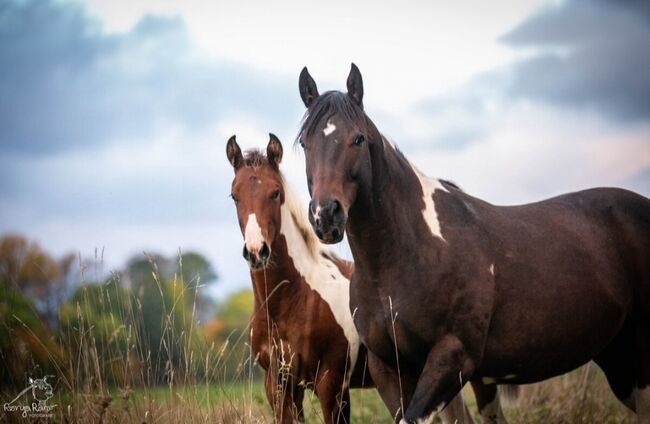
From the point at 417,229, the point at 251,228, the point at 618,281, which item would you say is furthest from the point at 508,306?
the point at 251,228

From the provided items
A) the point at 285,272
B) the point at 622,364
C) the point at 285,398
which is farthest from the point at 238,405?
the point at 622,364

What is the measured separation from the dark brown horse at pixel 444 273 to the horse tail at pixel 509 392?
2107 mm

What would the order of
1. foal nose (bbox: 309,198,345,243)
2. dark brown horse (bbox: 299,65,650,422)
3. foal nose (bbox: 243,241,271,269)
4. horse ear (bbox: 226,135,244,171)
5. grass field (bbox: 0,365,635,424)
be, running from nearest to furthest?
foal nose (bbox: 309,198,345,243)
dark brown horse (bbox: 299,65,650,422)
grass field (bbox: 0,365,635,424)
foal nose (bbox: 243,241,271,269)
horse ear (bbox: 226,135,244,171)

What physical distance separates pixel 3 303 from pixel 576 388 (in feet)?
23.2

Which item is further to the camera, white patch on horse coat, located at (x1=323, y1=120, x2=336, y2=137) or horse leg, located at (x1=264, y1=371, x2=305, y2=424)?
horse leg, located at (x1=264, y1=371, x2=305, y2=424)

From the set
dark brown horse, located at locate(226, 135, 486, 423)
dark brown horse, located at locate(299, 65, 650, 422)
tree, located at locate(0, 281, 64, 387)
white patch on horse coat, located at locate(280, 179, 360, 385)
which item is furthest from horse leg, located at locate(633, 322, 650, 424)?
tree, located at locate(0, 281, 64, 387)

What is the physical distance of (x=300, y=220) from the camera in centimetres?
696

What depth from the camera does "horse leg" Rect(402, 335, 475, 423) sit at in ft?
14.3

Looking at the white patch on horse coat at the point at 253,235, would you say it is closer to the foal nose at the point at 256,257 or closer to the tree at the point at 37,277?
the foal nose at the point at 256,257

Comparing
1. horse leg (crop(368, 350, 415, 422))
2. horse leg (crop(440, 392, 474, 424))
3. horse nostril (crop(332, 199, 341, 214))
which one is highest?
horse nostril (crop(332, 199, 341, 214))

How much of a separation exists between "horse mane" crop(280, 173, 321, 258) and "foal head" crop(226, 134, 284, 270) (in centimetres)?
12

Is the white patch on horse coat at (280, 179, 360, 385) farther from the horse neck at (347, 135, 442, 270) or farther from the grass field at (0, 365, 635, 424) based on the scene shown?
the horse neck at (347, 135, 442, 270)

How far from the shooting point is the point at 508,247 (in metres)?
5.17

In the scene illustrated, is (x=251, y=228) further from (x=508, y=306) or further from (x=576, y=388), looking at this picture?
(x=576, y=388)
